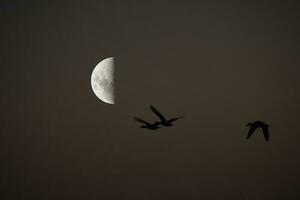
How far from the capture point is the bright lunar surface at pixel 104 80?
2.88 metres

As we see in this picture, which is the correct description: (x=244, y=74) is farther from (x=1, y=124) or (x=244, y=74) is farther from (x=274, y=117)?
(x=1, y=124)

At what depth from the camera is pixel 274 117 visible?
3.01 m

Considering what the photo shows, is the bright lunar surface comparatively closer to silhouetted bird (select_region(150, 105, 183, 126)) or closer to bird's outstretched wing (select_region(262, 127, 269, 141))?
silhouetted bird (select_region(150, 105, 183, 126))

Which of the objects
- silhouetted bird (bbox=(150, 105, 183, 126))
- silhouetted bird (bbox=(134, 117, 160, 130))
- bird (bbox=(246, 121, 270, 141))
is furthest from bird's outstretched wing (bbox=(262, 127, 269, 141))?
silhouetted bird (bbox=(134, 117, 160, 130))

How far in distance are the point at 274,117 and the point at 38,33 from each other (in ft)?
8.25

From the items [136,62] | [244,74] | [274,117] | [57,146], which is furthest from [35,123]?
[274,117]

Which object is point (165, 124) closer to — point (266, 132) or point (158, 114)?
point (158, 114)

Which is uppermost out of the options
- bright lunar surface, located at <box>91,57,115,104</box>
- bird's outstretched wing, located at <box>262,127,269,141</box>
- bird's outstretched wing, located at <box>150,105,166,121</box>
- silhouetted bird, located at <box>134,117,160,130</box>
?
bright lunar surface, located at <box>91,57,115,104</box>

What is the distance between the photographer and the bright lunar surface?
2.88m

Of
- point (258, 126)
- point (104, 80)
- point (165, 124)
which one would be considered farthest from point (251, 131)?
point (104, 80)

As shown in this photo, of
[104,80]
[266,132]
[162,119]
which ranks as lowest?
[266,132]

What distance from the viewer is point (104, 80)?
2.90 m

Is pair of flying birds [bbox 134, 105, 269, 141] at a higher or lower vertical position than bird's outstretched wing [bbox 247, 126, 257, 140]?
higher

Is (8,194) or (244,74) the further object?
(244,74)
